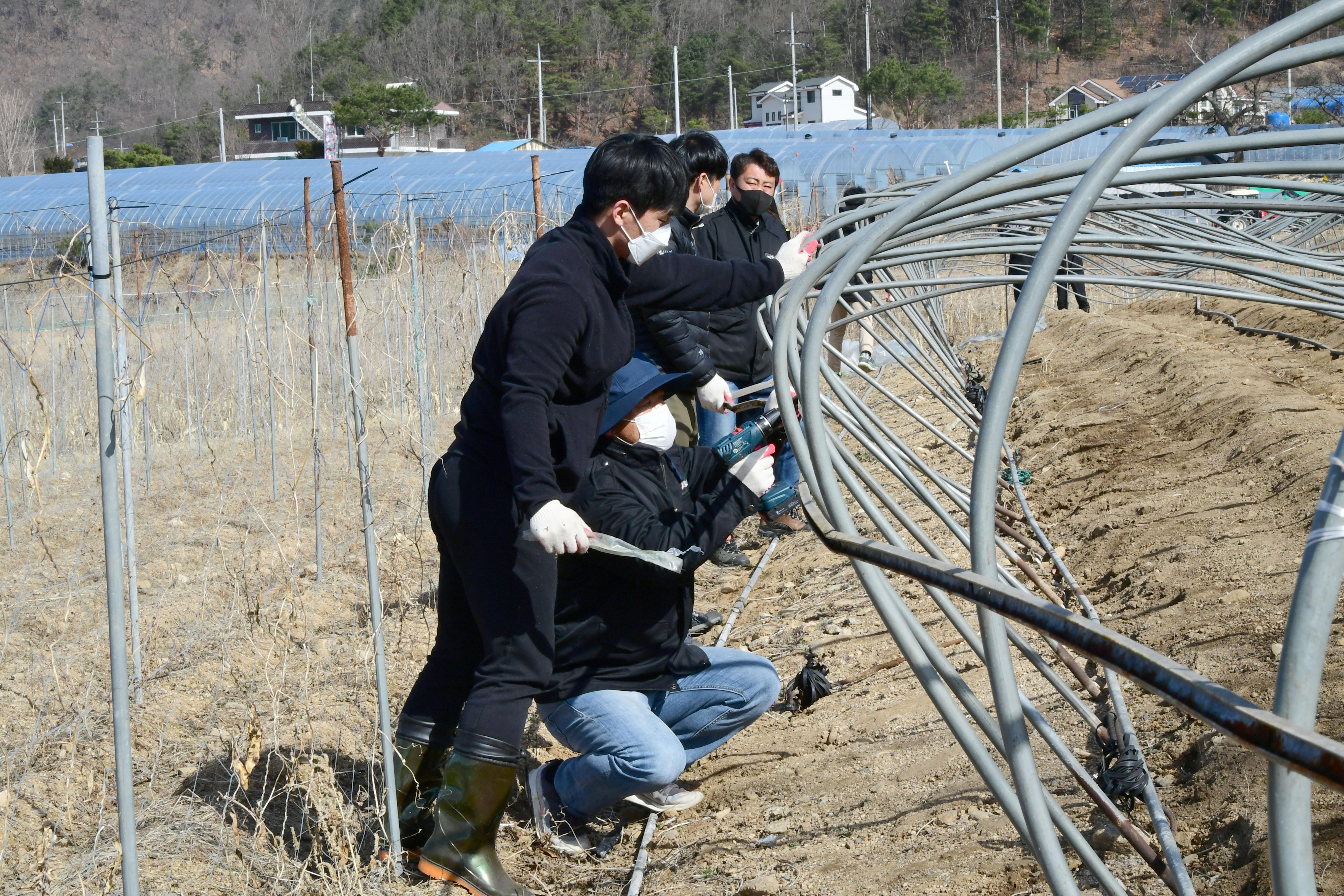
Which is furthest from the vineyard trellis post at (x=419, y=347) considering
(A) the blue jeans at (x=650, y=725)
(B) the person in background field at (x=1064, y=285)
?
(B) the person in background field at (x=1064, y=285)

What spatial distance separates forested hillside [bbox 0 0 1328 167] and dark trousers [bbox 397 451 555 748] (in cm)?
4656

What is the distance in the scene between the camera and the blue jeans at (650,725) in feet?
8.43

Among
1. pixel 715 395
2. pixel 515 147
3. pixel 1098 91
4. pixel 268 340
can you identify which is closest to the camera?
pixel 715 395

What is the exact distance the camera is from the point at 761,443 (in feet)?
8.10

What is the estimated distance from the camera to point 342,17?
289 feet

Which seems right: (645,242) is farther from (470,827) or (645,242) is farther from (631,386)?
(470,827)

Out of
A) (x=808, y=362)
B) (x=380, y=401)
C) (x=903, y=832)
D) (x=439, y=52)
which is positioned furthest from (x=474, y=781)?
(x=439, y=52)

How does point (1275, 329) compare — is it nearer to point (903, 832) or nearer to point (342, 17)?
point (903, 832)

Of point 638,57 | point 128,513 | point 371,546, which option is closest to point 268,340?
point 128,513

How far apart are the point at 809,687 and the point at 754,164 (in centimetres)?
211

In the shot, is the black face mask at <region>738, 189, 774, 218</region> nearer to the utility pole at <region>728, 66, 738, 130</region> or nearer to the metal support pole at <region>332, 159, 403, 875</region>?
the metal support pole at <region>332, 159, 403, 875</region>

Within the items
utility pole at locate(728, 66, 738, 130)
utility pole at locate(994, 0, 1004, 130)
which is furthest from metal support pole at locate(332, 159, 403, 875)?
utility pole at locate(728, 66, 738, 130)

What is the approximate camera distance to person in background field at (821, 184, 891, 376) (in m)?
4.01

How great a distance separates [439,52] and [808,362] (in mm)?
67979
